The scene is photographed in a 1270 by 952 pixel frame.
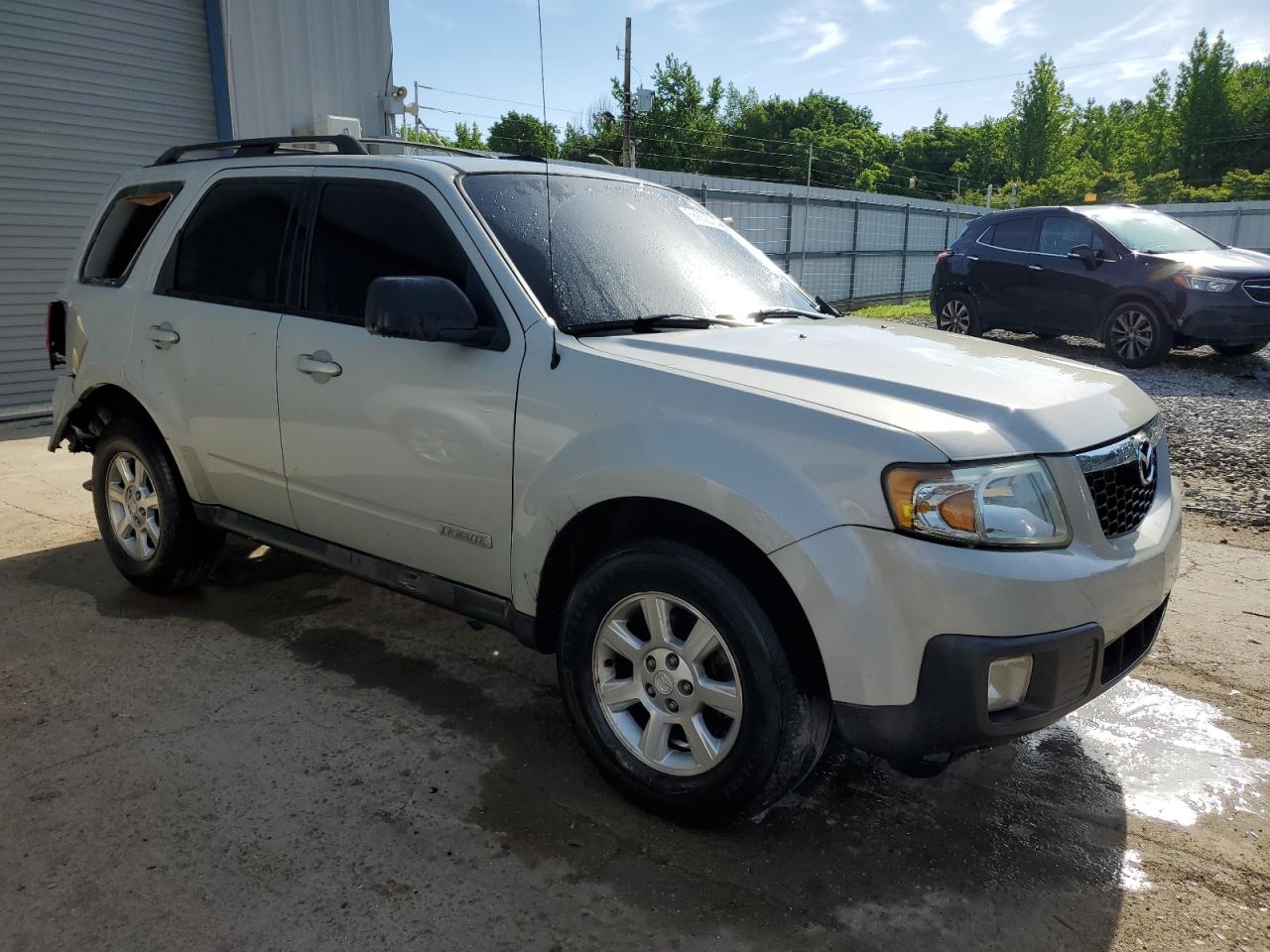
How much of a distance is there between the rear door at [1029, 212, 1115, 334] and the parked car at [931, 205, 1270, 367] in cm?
1

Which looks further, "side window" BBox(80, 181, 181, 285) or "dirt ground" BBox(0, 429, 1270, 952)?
"side window" BBox(80, 181, 181, 285)

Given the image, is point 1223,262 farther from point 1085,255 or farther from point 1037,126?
point 1037,126

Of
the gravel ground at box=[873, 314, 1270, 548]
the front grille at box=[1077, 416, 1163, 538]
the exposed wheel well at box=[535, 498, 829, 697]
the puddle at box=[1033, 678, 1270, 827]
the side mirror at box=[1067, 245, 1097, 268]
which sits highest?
the side mirror at box=[1067, 245, 1097, 268]

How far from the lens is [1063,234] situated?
11.2 metres

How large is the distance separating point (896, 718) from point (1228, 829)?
1.27m

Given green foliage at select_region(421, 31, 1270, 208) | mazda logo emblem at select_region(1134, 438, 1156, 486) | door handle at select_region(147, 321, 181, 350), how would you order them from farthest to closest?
green foliage at select_region(421, 31, 1270, 208)
door handle at select_region(147, 321, 181, 350)
mazda logo emblem at select_region(1134, 438, 1156, 486)

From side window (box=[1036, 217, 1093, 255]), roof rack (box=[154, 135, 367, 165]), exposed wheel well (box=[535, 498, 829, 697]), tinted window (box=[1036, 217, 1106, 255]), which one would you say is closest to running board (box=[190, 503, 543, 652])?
exposed wheel well (box=[535, 498, 829, 697])

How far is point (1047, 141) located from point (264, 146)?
213ft

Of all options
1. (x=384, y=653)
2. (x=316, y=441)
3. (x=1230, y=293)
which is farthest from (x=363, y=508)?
(x=1230, y=293)

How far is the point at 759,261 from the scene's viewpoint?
402 centimetres

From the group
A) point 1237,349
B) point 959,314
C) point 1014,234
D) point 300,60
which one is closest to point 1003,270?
point 1014,234

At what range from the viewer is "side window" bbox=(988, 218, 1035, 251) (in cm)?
1164

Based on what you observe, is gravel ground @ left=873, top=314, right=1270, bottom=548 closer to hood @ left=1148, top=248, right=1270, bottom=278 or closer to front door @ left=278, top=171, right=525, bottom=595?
hood @ left=1148, top=248, right=1270, bottom=278

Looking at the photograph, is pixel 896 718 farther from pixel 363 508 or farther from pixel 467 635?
pixel 467 635
